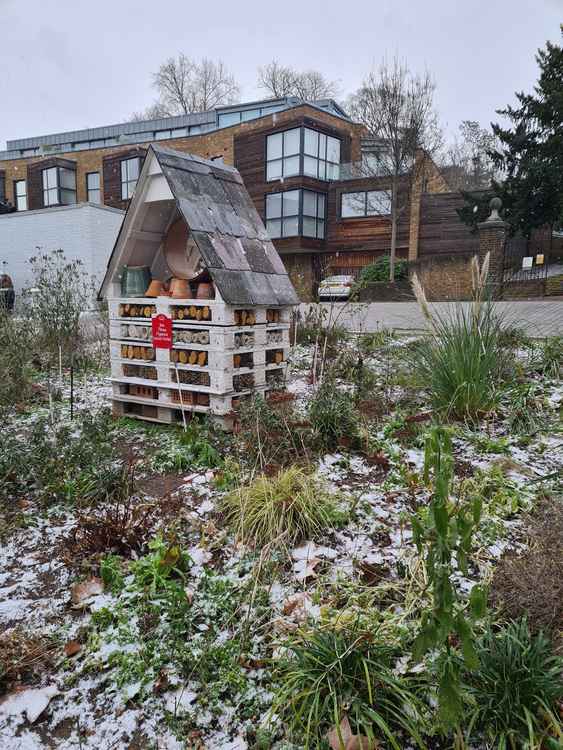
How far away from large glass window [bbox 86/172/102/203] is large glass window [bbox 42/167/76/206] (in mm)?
1084

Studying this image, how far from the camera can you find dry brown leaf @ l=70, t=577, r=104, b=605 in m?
2.48

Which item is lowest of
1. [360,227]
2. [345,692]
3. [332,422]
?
[345,692]

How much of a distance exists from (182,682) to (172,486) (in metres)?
1.73

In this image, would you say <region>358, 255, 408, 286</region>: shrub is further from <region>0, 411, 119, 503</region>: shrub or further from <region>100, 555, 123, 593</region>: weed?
<region>100, 555, 123, 593</region>: weed

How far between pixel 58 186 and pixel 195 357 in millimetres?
31045

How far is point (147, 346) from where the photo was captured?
4.96 meters

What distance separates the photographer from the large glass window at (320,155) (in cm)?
2470

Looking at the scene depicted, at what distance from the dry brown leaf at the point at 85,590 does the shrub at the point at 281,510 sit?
74 cm

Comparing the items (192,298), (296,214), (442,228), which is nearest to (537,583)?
(192,298)

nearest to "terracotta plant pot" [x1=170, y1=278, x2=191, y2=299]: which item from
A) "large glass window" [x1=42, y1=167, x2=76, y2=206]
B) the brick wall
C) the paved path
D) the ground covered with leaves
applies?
the ground covered with leaves

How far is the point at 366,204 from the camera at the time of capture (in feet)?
81.6

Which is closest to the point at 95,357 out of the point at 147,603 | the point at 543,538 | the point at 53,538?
the point at 53,538

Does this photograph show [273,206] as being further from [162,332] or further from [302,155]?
[162,332]

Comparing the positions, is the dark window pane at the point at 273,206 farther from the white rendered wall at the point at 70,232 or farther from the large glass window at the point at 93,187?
the large glass window at the point at 93,187
